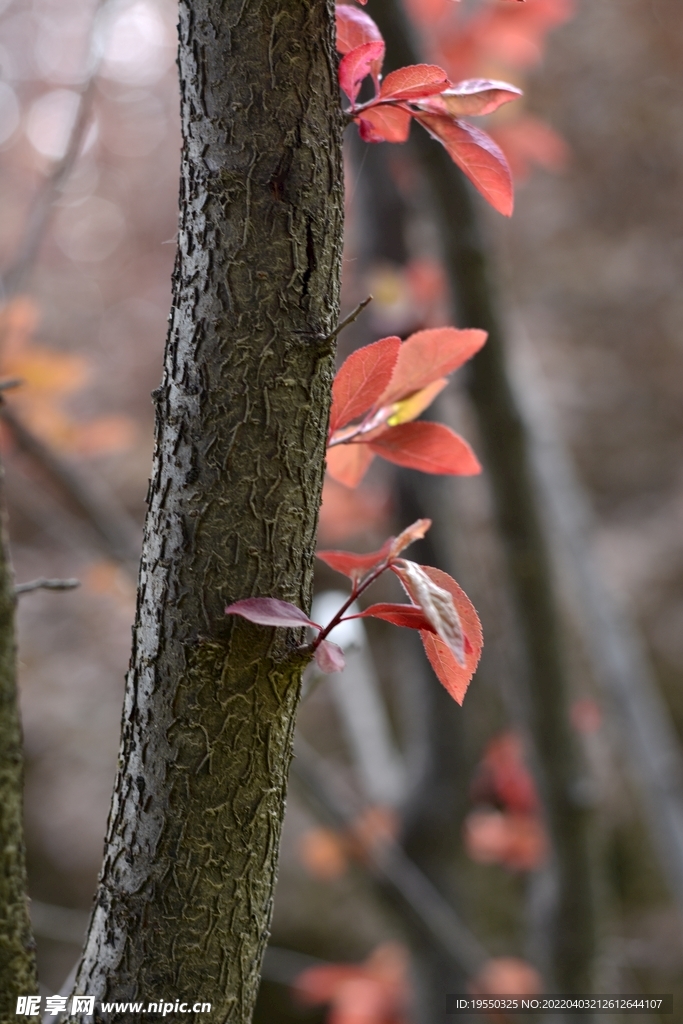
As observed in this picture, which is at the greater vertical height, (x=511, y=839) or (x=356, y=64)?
(x=356, y=64)

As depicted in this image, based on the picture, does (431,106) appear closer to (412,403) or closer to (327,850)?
(412,403)

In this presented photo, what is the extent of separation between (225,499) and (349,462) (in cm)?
13

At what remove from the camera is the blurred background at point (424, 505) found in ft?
4.11

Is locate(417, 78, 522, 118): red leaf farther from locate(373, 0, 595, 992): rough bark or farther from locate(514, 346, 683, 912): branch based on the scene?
locate(514, 346, 683, 912): branch

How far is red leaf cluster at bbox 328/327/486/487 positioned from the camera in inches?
16.3

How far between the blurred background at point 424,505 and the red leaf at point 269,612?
0.21 meters

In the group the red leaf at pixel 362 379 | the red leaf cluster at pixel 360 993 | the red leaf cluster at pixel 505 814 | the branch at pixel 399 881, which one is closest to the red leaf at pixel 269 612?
the red leaf at pixel 362 379

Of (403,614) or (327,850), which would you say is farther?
(327,850)

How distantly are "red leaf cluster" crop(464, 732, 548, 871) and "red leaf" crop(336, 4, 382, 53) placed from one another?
52.3 inches

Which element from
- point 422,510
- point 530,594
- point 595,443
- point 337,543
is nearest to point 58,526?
point 422,510

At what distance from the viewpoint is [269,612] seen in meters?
0.34

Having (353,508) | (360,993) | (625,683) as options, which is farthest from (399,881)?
(353,508)

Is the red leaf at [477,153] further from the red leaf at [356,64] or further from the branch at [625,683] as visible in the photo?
the branch at [625,683]

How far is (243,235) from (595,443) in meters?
2.88
